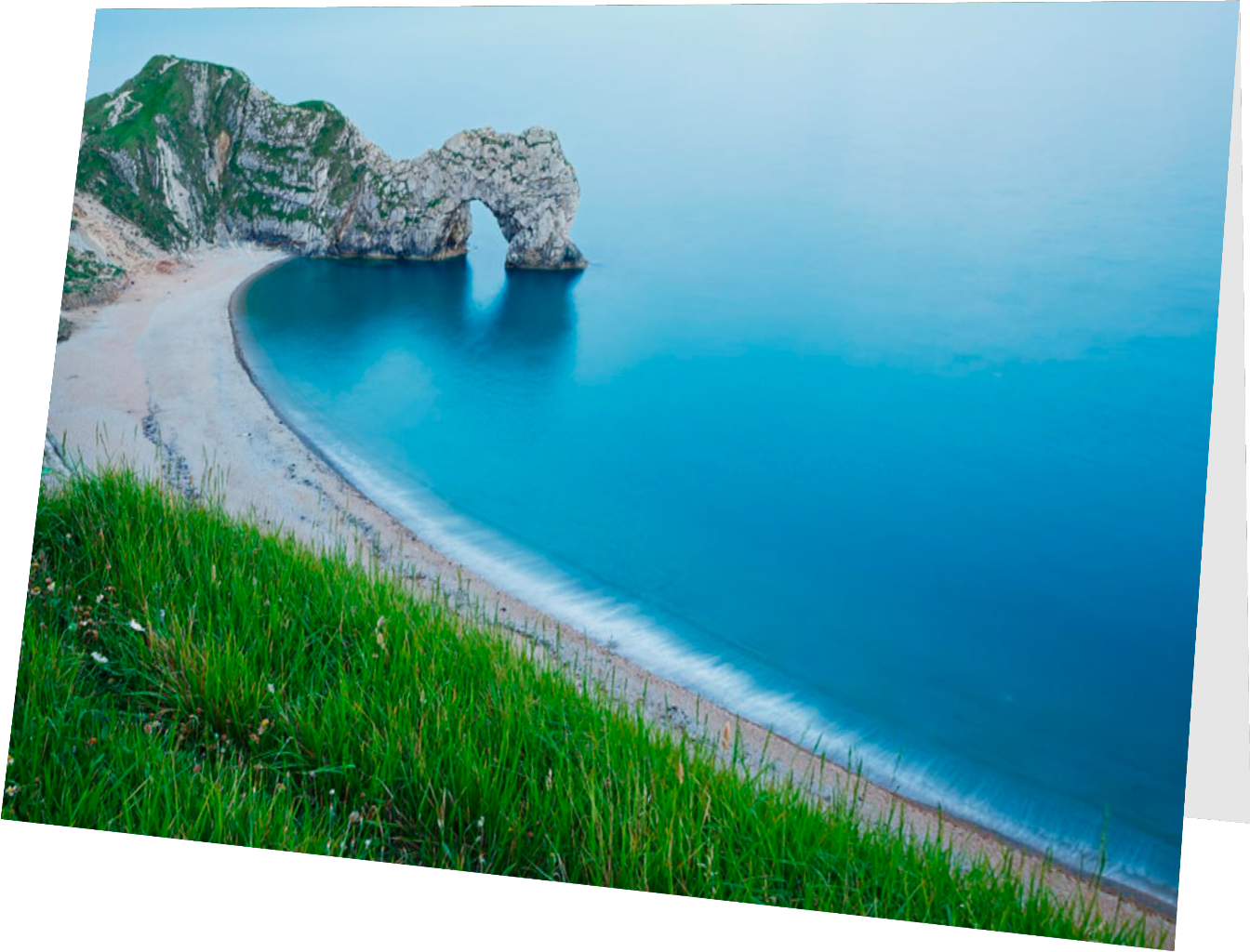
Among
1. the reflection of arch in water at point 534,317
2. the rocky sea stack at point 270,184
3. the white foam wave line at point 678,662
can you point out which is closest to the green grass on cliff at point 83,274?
the rocky sea stack at point 270,184

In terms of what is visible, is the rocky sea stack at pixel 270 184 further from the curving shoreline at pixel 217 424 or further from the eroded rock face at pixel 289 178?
the curving shoreline at pixel 217 424

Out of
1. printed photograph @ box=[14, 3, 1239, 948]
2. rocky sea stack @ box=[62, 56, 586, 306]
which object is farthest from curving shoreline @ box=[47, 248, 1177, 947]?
rocky sea stack @ box=[62, 56, 586, 306]

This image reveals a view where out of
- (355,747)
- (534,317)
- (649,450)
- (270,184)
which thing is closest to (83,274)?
(270,184)

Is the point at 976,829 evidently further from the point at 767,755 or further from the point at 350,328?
the point at 350,328

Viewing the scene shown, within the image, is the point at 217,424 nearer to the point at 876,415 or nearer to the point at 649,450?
the point at 649,450

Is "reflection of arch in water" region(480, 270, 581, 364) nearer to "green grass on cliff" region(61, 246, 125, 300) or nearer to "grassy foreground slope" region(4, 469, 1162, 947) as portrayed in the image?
"grassy foreground slope" region(4, 469, 1162, 947)

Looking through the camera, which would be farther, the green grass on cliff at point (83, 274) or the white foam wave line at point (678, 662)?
the green grass on cliff at point (83, 274)
